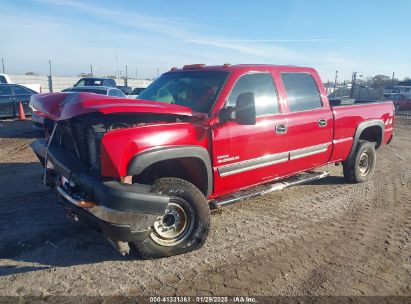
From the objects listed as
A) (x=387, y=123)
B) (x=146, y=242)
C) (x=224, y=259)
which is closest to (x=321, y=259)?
(x=224, y=259)

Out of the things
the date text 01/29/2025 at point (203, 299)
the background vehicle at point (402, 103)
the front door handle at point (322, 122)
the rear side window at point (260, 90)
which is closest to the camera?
the date text 01/29/2025 at point (203, 299)

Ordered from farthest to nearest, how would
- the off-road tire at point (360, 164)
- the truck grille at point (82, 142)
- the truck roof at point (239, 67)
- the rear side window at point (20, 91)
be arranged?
the rear side window at point (20, 91) < the off-road tire at point (360, 164) < the truck roof at point (239, 67) < the truck grille at point (82, 142)

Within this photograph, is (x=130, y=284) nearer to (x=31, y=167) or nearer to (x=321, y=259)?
(x=321, y=259)

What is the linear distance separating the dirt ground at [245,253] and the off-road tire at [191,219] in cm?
11

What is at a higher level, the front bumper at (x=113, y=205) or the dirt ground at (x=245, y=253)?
the front bumper at (x=113, y=205)

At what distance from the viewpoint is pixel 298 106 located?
4.98 meters

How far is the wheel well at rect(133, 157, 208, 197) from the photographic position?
374 cm

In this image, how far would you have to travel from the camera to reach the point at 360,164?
6.68 m

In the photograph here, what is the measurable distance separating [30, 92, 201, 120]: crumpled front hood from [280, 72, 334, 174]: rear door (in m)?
1.59

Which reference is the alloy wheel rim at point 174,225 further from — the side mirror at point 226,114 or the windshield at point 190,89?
the windshield at point 190,89

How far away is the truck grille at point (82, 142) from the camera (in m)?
3.35

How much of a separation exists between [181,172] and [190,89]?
113 cm

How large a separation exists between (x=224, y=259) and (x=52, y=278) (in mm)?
1640

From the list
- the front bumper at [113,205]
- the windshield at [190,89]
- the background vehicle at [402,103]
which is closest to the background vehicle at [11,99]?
the windshield at [190,89]
